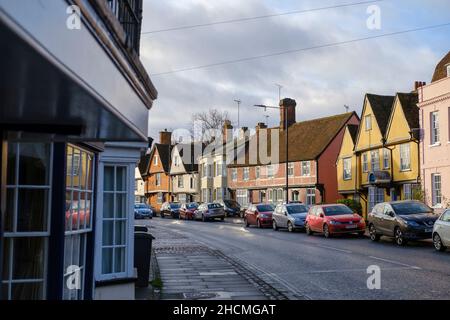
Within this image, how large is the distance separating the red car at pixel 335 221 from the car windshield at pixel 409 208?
11.9ft

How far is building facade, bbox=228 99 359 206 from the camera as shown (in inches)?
1934

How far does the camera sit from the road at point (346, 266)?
10.8 meters

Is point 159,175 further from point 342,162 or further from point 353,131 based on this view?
point 353,131

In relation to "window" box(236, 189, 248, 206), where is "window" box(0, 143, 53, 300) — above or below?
below

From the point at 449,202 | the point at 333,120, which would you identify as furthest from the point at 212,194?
the point at 449,202

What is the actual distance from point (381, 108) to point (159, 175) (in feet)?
160

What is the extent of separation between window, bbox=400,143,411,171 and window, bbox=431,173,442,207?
10.4 feet

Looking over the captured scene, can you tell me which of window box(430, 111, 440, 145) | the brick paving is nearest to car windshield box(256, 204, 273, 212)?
window box(430, 111, 440, 145)

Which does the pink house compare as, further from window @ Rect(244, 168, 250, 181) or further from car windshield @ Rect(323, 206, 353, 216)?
window @ Rect(244, 168, 250, 181)

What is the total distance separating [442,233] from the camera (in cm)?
1791

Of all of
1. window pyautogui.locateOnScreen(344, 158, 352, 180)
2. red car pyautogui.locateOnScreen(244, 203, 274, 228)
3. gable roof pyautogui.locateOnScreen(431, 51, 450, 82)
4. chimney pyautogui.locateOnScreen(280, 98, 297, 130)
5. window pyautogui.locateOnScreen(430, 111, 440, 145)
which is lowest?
red car pyautogui.locateOnScreen(244, 203, 274, 228)

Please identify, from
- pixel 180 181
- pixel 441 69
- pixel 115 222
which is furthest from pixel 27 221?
pixel 180 181
